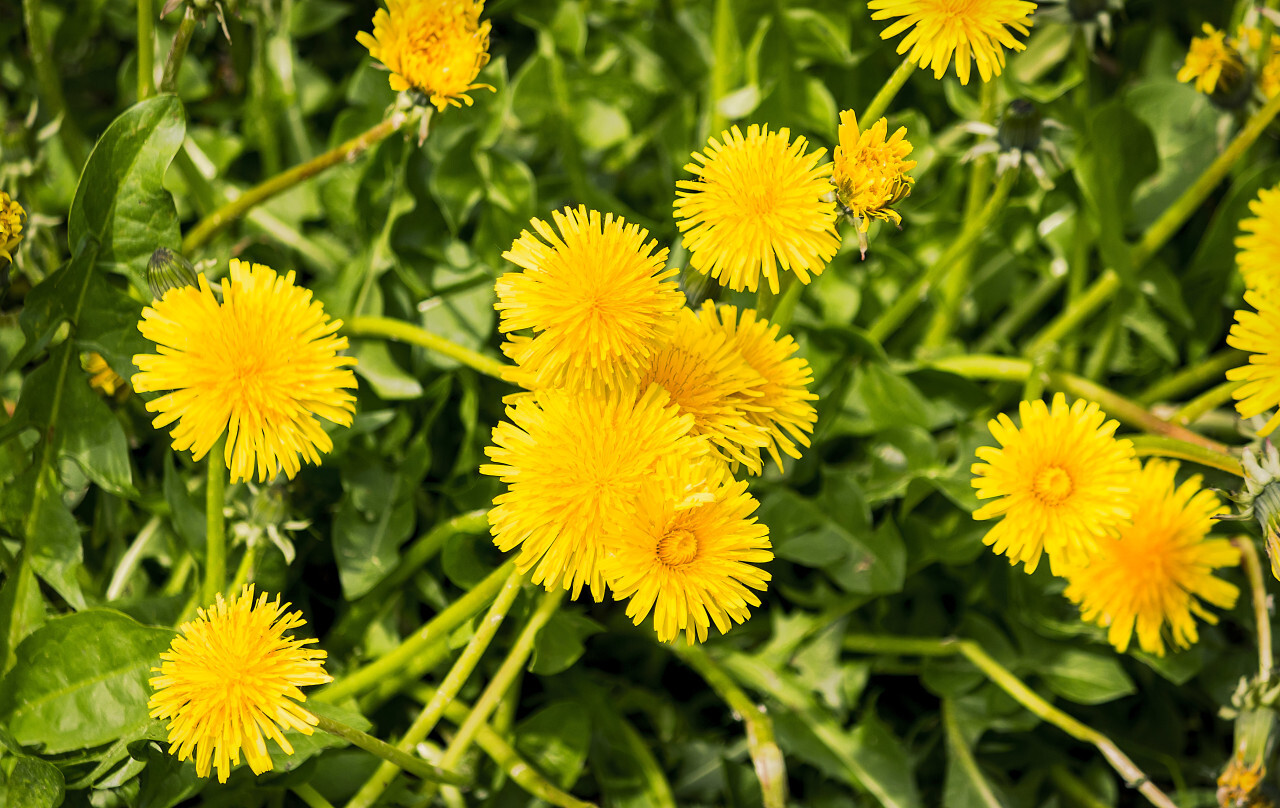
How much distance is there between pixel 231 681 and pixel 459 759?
0.34 metres

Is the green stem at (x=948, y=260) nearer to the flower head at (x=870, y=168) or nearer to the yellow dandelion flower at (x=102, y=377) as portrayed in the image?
the flower head at (x=870, y=168)

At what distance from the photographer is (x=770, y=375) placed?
2.80ft

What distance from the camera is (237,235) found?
1379mm

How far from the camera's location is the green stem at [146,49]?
0.98 metres

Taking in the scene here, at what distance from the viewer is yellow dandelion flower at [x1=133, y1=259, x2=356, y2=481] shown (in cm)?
76

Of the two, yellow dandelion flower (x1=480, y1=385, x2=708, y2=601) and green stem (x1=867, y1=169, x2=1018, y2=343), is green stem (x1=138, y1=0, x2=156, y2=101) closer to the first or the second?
yellow dandelion flower (x1=480, y1=385, x2=708, y2=601)

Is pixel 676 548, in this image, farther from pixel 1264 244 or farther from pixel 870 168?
pixel 1264 244

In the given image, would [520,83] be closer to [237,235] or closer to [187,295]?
[237,235]

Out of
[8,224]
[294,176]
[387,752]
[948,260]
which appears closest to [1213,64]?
[948,260]

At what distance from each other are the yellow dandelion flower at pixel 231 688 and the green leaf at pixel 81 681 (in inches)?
6.7

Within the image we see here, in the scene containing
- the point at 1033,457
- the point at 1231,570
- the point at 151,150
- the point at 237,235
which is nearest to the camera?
the point at 1033,457

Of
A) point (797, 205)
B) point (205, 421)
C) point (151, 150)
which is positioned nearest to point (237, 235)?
point (151, 150)

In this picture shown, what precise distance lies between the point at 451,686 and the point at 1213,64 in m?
1.09

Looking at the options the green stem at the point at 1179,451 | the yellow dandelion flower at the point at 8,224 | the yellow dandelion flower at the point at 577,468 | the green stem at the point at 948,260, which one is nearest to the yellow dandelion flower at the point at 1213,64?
the green stem at the point at 948,260
